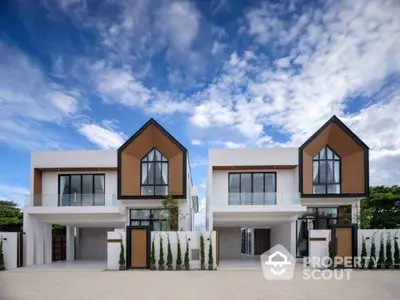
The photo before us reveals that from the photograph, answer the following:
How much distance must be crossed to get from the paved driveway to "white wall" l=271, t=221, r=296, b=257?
5.60 m

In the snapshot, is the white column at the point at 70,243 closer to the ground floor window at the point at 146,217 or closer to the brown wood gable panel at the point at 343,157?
the ground floor window at the point at 146,217

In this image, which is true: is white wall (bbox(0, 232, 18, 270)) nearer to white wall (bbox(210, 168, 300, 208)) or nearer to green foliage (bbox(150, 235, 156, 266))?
green foliage (bbox(150, 235, 156, 266))

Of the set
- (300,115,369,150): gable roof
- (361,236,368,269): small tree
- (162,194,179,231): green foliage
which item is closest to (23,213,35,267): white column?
(162,194,179,231): green foliage

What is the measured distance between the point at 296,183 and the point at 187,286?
11.5 m

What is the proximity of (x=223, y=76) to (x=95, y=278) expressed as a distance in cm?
911

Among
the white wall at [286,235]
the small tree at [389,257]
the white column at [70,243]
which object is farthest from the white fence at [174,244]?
the white column at [70,243]

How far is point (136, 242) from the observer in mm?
17344

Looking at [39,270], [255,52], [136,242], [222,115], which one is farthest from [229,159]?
[39,270]

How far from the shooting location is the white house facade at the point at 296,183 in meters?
20.2

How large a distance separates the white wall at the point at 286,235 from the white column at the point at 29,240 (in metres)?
14.1

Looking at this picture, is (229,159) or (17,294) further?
(229,159)

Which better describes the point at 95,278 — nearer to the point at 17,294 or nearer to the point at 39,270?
the point at 17,294

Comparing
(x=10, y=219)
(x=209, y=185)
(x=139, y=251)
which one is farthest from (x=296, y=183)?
(x=10, y=219)

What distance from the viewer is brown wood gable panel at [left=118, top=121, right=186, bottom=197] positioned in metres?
20.5
